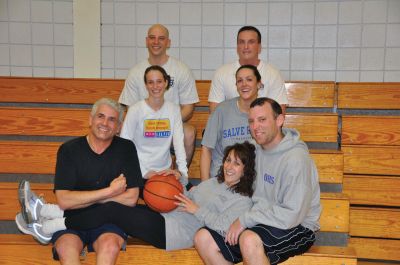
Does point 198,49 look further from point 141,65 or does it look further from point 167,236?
point 167,236

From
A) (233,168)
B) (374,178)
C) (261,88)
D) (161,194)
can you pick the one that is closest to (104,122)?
(161,194)

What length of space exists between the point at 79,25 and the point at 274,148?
126 inches

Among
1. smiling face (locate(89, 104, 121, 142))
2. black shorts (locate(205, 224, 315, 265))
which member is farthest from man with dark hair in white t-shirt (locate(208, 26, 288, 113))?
black shorts (locate(205, 224, 315, 265))

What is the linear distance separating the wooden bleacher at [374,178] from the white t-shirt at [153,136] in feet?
4.73

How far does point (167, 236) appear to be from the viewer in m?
2.48

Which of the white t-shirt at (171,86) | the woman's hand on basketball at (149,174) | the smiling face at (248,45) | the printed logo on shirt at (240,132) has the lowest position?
the woman's hand on basketball at (149,174)

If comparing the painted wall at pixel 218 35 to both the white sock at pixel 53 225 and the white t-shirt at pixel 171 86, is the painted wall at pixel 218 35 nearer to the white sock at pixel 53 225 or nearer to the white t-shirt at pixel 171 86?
the white t-shirt at pixel 171 86

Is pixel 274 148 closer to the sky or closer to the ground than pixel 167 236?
closer to the sky

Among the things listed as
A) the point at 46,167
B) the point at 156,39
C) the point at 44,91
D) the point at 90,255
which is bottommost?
the point at 90,255

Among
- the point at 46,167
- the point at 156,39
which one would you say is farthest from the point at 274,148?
the point at 46,167

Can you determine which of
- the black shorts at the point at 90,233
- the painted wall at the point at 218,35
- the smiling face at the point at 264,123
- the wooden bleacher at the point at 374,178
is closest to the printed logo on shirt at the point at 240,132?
the smiling face at the point at 264,123

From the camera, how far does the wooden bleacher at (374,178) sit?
135 inches

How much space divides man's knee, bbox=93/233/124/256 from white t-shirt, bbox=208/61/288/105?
139cm

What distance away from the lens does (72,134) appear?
12.6 feet
